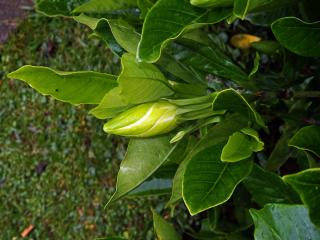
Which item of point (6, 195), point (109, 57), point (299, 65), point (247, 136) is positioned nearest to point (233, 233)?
point (299, 65)

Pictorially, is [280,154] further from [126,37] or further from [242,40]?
[242,40]

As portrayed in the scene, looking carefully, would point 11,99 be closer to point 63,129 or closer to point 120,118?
point 63,129

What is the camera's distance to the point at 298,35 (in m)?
0.93

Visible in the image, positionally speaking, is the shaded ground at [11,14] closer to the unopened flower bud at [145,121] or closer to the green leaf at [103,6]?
the green leaf at [103,6]

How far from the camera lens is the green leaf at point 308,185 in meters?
0.73

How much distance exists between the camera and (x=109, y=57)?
2723mm

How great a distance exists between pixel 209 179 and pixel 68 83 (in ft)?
0.91

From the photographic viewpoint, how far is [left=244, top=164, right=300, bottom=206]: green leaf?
3.52 ft

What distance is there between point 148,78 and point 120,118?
0.26 ft

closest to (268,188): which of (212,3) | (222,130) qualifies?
(222,130)

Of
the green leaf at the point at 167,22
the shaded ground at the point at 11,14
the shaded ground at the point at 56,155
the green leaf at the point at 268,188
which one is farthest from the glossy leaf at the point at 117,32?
the shaded ground at the point at 11,14

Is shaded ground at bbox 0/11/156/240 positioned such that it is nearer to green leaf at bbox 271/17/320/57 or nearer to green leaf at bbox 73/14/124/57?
green leaf at bbox 73/14/124/57

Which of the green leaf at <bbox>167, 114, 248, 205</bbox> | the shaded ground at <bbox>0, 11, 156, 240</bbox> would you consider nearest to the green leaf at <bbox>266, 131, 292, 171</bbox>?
the green leaf at <bbox>167, 114, 248, 205</bbox>

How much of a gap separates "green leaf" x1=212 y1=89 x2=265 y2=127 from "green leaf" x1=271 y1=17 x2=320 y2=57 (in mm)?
120
